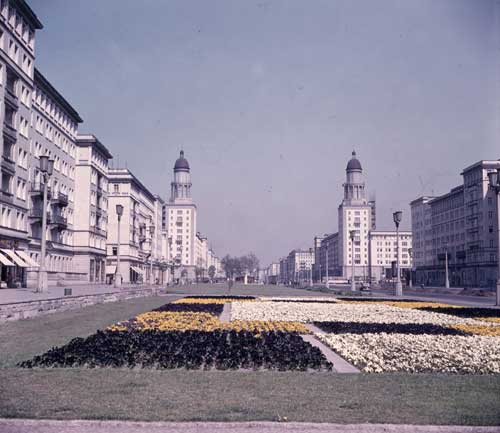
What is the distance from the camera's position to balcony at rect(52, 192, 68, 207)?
64.8 metres

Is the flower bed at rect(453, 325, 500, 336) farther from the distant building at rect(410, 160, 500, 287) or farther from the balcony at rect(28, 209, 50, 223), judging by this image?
the distant building at rect(410, 160, 500, 287)

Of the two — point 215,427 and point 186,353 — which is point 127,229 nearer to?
point 186,353

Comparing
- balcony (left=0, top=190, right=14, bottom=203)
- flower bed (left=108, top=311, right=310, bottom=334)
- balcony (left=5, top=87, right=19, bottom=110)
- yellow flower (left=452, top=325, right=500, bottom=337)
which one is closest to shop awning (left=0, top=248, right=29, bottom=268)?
balcony (left=0, top=190, right=14, bottom=203)

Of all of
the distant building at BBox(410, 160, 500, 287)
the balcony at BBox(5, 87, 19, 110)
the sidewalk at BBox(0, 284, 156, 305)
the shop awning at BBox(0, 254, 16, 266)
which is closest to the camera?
the sidewalk at BBox(0, 284, 156, 305)

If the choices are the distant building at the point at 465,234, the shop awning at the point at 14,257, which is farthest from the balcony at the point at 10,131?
the distant building at the point at 465,234

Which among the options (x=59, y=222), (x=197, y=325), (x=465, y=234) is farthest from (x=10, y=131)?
(x=465, y=234)

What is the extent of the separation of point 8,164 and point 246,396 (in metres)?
43.7

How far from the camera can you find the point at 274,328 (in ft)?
62.8

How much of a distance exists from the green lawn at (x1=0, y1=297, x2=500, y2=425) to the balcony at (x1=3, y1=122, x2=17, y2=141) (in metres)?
38.5

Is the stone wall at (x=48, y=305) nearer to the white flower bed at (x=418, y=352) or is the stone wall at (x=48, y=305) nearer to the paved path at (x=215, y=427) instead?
the white flower bed at (x=418, y=352)

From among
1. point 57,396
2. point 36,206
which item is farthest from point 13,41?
point 57,396

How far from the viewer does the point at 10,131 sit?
46.6 metres

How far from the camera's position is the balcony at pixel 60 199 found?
64.8 metres

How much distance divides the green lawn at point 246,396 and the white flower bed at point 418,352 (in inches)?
36.5
